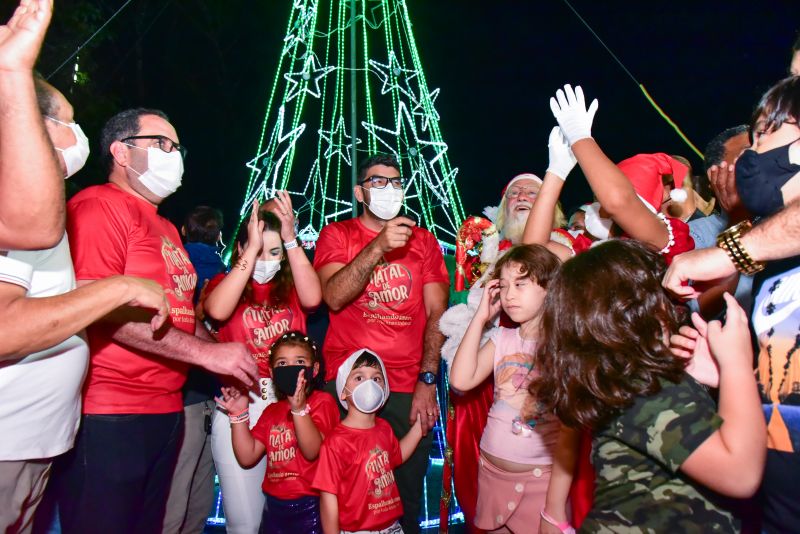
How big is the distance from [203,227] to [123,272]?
79.3 inches

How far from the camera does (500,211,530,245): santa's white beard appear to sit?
3242mm

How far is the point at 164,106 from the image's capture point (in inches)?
393

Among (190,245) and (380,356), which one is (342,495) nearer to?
(380,356)

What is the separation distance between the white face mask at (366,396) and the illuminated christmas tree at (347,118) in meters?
1.49

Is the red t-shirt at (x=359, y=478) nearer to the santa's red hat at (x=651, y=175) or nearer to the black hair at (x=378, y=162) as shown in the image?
the black hair at (x=378, y=162)

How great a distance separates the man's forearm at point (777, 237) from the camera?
142 centimetres

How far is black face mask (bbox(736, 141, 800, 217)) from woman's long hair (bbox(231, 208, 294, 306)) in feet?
7.87

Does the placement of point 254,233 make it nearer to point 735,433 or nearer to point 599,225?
point 599,225

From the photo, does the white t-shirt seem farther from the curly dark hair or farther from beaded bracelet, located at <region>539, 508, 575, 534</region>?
beaded bracelet, located at <region>539, 508, 575, 534</region>

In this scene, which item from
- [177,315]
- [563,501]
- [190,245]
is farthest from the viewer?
[190,245]

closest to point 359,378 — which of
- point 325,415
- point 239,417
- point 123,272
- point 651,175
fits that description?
point 325,415

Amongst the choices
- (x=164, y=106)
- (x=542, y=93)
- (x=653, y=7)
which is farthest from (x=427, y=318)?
(x=542, y=93)

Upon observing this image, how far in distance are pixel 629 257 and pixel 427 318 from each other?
1.96m

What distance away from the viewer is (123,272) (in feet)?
7.95
